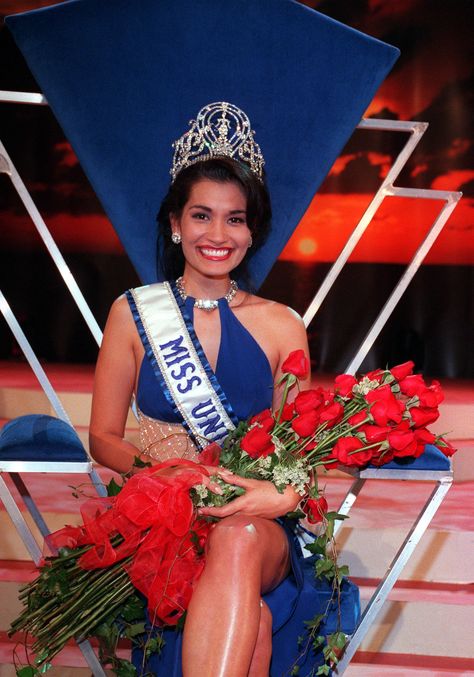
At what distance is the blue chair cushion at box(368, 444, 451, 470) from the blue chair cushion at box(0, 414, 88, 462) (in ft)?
1.95

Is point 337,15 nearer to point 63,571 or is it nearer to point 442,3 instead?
point 442,3

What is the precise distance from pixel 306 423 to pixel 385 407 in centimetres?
13

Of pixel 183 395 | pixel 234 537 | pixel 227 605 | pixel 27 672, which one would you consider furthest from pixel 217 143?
pixel 27 672

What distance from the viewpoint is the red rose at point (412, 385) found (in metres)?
1.62

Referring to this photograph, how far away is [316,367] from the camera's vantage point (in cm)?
680

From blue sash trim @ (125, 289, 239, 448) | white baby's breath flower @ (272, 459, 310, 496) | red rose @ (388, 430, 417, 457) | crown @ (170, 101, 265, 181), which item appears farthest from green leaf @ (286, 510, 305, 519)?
crown @ (170, 101, 265, 181)

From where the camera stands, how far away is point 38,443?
189 cm

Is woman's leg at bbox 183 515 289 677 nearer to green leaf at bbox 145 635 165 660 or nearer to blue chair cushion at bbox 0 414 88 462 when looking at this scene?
green leaf at bbox 145 635 165 660

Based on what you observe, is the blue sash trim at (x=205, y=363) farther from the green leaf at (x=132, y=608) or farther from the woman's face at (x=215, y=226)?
the green leaf at (x=132, y=608)

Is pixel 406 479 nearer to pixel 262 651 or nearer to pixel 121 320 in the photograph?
pixel 262 651

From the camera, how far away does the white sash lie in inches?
80.5

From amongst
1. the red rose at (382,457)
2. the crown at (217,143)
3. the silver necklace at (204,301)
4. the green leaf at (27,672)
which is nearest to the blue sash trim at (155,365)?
the silver necklace at (204,301)

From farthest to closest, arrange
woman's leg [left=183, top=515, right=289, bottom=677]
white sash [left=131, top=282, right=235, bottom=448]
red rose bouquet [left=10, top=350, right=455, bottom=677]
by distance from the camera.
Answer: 1. white sash [left=131, top=282, right=235, bottom=448]
2. red rose bouquet [left=10, top=350, right=455, bottom=677]
3. woman's leg [left=183, top=515, right=289, bottom=677]

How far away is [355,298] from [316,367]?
57 centimetres
